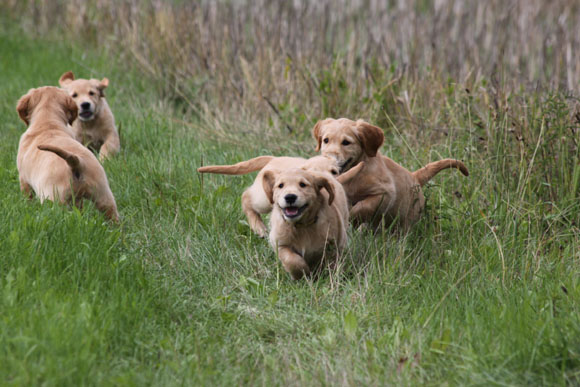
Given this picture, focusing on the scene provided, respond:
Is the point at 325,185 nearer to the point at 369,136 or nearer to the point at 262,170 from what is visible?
the point at 262,170

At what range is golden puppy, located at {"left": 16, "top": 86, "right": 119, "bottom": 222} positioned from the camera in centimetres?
461

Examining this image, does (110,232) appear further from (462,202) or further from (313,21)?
(313,21)

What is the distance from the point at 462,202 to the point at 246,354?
244cm

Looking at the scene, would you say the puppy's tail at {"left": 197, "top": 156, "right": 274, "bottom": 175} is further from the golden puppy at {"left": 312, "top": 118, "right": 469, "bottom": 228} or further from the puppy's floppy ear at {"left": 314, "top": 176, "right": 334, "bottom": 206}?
the puppy's floppy ear at {"left": 314, "top": 176, "right": 334, "bottom": 206}

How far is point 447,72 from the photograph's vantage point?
7609mm

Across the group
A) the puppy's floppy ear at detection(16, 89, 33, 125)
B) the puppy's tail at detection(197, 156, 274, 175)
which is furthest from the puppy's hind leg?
the puppy's floppy ear at detection(16, 89, 33, 125)

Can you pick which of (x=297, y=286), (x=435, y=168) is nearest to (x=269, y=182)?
(x=297, y=286)

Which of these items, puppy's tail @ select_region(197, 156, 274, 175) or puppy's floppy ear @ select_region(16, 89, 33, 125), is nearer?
puppy's tail @ select_region(197, 156, 274, 175)

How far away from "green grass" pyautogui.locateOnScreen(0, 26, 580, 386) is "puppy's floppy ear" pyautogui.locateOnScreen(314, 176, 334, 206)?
1.51 ft

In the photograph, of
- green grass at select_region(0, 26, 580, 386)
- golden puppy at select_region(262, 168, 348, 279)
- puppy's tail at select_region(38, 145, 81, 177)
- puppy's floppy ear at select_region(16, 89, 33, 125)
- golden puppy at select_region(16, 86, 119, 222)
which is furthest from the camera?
puppy's floppy ear at select_region(16, 89, 33, 125)

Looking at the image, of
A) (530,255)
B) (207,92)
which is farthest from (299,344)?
(207,92)

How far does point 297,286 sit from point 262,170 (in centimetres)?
96

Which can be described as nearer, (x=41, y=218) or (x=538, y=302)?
(x=538, y=302)

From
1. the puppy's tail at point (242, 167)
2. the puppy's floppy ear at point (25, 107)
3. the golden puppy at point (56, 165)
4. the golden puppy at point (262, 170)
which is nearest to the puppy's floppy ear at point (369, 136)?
the golden puppy at point (262, 170)
